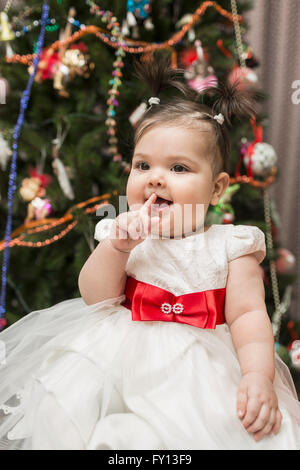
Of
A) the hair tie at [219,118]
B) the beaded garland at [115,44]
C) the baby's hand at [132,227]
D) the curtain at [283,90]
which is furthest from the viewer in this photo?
the curtain at [283,90]

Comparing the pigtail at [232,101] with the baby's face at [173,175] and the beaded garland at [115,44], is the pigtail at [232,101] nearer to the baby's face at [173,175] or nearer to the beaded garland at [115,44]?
the baby's face at [173,175]

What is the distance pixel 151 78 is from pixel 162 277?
416mm

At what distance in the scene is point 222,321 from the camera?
766mm

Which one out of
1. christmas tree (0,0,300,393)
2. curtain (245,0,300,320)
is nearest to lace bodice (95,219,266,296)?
christmas tree (0,0,300,393)

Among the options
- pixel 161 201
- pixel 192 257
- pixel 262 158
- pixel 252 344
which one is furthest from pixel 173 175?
pixel 262 158

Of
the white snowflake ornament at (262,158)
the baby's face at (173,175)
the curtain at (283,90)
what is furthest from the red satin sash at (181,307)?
the curtain at (283,90)

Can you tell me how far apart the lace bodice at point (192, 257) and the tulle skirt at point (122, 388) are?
76 mm

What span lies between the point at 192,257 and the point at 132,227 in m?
0.14

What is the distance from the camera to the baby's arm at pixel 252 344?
60 cm

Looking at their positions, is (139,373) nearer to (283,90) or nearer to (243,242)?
(243,242)

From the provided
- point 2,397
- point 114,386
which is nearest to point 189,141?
point 114,386

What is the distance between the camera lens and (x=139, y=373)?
0.66 meters

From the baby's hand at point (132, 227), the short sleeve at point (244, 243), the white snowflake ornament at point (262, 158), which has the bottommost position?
the short sleeve at point (244, 243)

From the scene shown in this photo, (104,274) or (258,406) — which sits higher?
(104,274)
